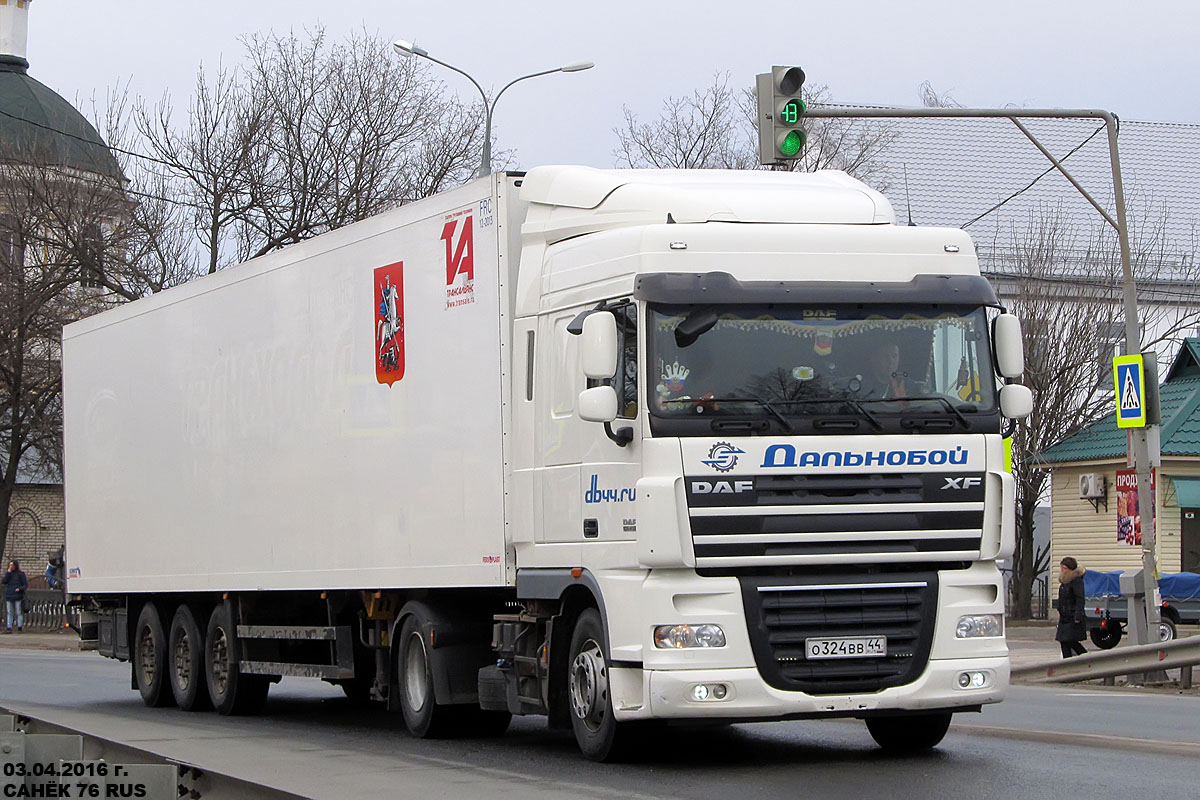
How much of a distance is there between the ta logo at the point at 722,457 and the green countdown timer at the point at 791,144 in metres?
7.90

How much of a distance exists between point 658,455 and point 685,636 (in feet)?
3.42

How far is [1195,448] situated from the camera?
35938mm

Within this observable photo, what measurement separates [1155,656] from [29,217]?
84.6 ft

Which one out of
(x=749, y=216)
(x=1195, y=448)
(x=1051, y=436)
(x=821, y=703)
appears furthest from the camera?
(x=1051, y=436)

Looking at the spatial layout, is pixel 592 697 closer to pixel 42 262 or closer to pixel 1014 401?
pixel 1014 401

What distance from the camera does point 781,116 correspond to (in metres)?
18.2

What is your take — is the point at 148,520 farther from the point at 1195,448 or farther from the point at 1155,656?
the point at 1195,448

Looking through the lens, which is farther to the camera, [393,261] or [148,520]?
[148,520]

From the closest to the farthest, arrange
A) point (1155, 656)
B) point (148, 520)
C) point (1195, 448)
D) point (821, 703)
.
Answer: point (821, 703)
point (148, 520)
point (1155, 656)
point (1195, 448)

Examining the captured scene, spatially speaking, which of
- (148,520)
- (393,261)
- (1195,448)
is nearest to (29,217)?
(148,520)

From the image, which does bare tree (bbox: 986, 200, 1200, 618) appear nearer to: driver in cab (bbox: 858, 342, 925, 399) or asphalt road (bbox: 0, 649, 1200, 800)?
asphalt road (bbox: 0, 649, 1200, 800)

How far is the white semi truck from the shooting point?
10773 millimetres

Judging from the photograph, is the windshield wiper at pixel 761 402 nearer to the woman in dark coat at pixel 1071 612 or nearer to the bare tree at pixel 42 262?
the woman in dark coat at pixel 1071 612

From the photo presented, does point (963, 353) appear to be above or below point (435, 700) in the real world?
above
